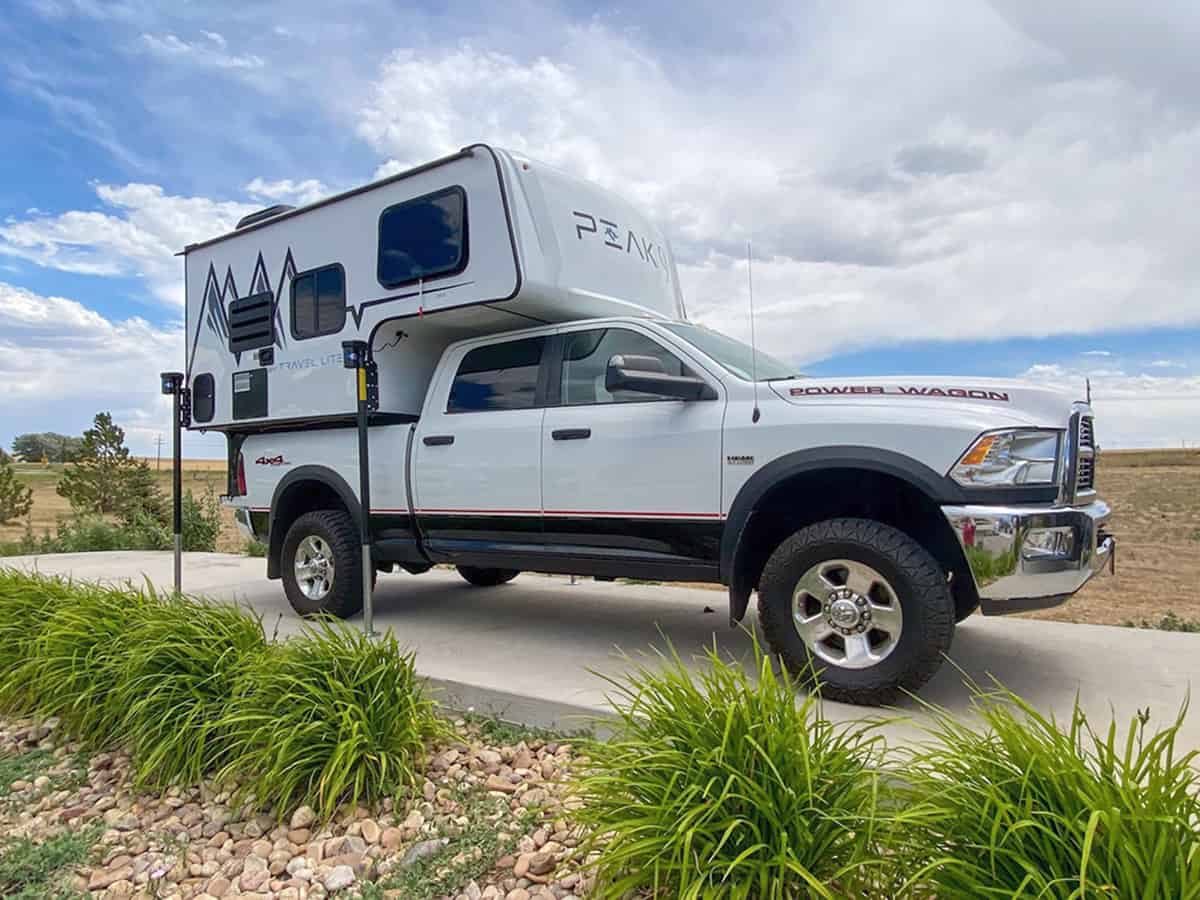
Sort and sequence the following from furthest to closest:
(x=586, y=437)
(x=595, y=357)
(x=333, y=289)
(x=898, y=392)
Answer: (x=333, y=289), (x=595, y=357), (x=586, y=437), (x=898, y=392)

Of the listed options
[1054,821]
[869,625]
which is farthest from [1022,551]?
[1054,821]

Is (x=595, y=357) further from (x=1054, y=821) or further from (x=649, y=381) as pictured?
(x=1054, y=821)

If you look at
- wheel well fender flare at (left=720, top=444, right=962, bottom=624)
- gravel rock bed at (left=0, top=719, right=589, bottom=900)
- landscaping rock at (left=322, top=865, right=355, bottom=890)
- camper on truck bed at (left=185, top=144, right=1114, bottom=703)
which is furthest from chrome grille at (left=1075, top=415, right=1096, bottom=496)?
landscaping rock at (left=322, top=865, right=355, bottom=890)

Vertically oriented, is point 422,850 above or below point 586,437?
below

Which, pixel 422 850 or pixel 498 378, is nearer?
pixel 422 850

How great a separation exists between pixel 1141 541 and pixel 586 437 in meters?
13.8

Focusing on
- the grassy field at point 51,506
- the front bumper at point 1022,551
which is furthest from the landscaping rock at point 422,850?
the grassy field at point 51,506

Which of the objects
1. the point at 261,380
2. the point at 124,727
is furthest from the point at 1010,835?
the point at 261,380

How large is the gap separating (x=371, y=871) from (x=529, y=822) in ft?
1.79

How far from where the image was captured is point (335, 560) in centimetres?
597

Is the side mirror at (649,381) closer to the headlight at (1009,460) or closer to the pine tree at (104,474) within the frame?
the headlight at (1009,460)

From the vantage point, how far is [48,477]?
939 inches

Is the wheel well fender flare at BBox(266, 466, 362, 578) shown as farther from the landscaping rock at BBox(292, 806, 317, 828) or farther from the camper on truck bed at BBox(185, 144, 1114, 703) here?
the landscaping rock at BBox(292, 806, 317, 828)

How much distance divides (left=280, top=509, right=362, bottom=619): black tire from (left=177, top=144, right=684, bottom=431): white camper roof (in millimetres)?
798
